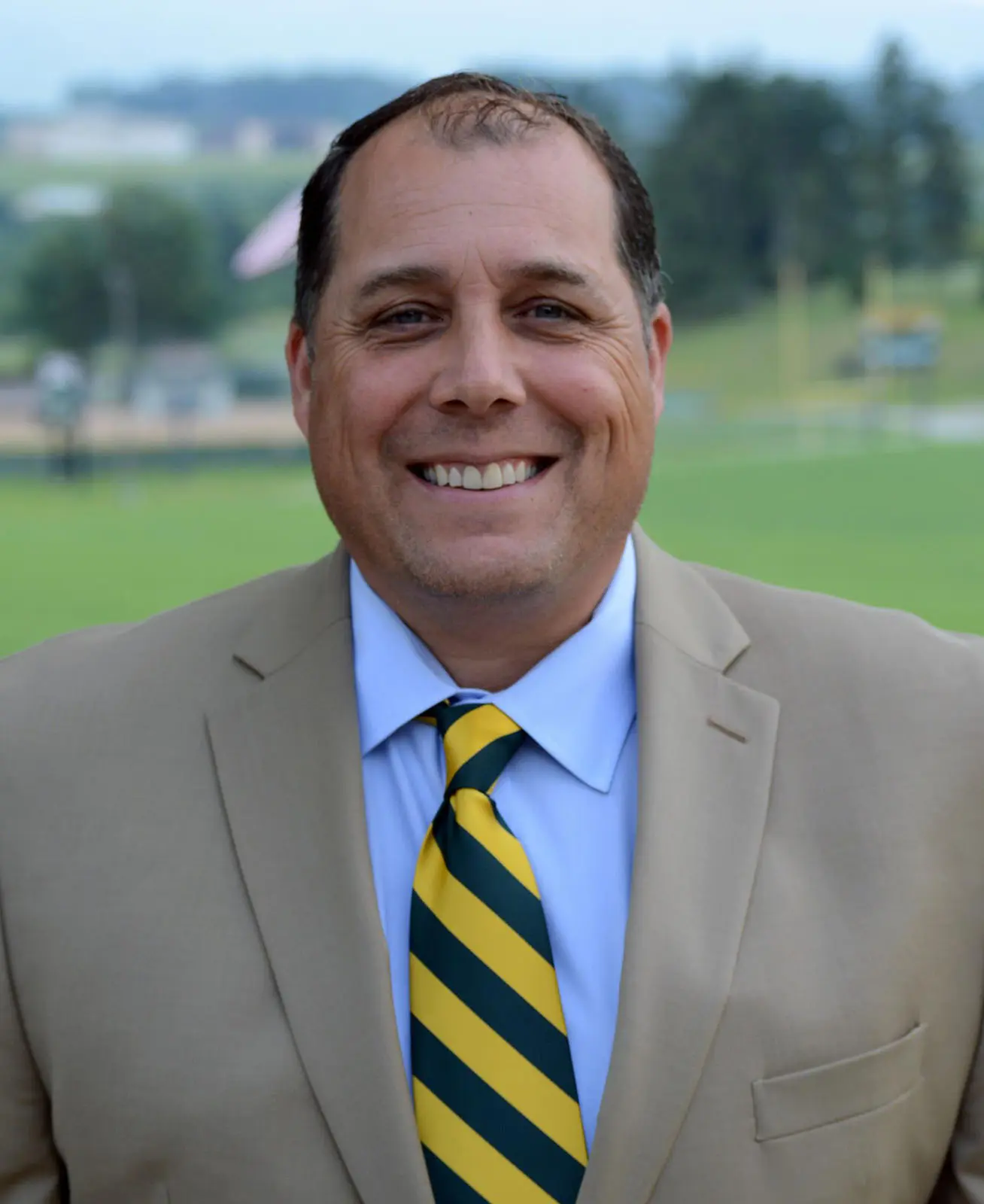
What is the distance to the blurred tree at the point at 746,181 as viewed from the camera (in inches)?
120

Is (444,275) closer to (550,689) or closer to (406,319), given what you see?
(406,319)

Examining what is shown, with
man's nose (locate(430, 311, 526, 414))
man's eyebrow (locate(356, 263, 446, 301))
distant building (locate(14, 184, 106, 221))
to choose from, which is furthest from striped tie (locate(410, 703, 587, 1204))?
distant building (locate(14, 184, 106, 221))

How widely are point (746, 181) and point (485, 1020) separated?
2.39 metres

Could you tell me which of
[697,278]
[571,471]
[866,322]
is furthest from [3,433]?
[571,471]

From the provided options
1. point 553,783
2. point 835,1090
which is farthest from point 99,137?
point 835,1090

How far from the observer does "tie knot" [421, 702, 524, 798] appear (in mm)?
1215

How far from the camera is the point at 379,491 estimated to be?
3.98 ft

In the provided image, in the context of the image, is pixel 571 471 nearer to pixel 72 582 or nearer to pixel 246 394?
pixel 246 394

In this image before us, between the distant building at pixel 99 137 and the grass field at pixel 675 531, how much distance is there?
700mm

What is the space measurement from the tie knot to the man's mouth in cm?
20

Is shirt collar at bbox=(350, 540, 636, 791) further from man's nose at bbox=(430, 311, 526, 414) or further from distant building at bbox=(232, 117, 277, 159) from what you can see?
distant building at bbox=(232, 117, 277, 159)

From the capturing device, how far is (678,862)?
117 centimetres

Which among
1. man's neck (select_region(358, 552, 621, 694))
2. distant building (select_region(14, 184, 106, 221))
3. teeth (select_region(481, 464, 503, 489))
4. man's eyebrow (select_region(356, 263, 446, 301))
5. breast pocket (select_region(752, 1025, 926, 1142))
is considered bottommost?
breast pocket (select_region(752, 1025, 926, 1142))

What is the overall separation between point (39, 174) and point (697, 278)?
142 cm
